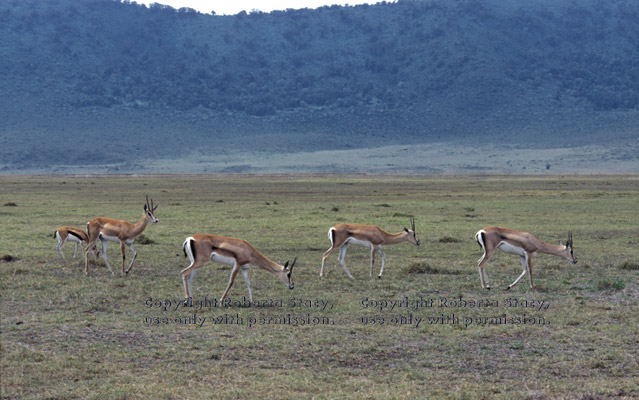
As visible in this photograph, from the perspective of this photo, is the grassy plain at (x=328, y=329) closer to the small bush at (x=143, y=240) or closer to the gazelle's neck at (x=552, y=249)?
the small bush at (x=143, y=240)

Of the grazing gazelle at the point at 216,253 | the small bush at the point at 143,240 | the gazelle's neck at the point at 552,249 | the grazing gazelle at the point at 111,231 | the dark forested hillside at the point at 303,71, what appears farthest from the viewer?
the dark forested hillside at the point at 303,71

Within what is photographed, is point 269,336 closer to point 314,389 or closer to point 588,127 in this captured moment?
point 314,389

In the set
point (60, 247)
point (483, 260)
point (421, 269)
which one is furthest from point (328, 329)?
point (60, 247)

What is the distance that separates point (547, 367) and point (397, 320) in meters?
2.89

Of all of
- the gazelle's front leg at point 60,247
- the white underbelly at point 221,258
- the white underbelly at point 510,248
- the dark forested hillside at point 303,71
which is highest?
the dark forested hillside at point 303,71

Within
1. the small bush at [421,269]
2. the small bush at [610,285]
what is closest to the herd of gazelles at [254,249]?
the small bush at [421,269]

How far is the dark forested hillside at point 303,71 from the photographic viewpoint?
119m

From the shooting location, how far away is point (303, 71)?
141 meters

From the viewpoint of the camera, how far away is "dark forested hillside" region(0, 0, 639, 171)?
119188 mm

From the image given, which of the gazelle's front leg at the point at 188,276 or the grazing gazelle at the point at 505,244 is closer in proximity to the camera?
the gazelle's front leg at the point at 188,276

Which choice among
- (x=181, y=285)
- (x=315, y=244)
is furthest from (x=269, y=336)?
(x=315, y=244)

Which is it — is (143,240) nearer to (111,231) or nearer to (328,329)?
(111,231)

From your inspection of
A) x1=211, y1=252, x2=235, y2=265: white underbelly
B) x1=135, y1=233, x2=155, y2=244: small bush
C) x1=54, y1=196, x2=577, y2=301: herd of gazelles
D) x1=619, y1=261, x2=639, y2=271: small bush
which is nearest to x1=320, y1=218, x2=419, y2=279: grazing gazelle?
x1=54, y1=196, x2=577, y2=301: herd of gazelles

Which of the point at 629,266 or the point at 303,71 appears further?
the point at 303,71
